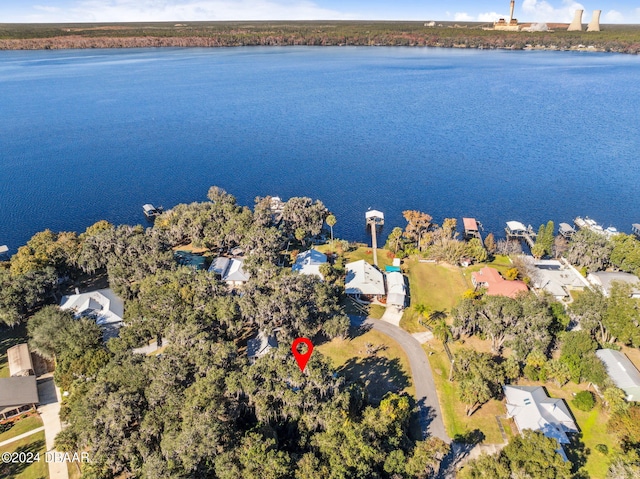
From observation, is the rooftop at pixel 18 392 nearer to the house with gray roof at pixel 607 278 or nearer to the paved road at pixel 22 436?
the paved road at pixel 22 436

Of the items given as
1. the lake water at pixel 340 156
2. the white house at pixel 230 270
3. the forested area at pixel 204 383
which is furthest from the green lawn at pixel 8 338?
the lake water at pixel 340 156

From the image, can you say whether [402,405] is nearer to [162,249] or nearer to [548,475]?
[548,475]

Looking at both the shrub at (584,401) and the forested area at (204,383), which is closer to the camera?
the forested area at (204,383)

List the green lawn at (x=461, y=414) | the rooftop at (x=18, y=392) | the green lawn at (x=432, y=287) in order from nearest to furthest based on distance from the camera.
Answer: the green lawn at (x=461, y=414) → the rooftop at (x=18, y=392) → the green lawn at (x=432, y=287)

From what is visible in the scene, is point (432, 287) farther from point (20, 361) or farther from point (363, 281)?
point (20, 361)

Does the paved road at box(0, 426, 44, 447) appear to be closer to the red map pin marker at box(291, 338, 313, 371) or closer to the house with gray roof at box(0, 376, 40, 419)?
the house with gray roof at box(0, 376, 40, 419)
